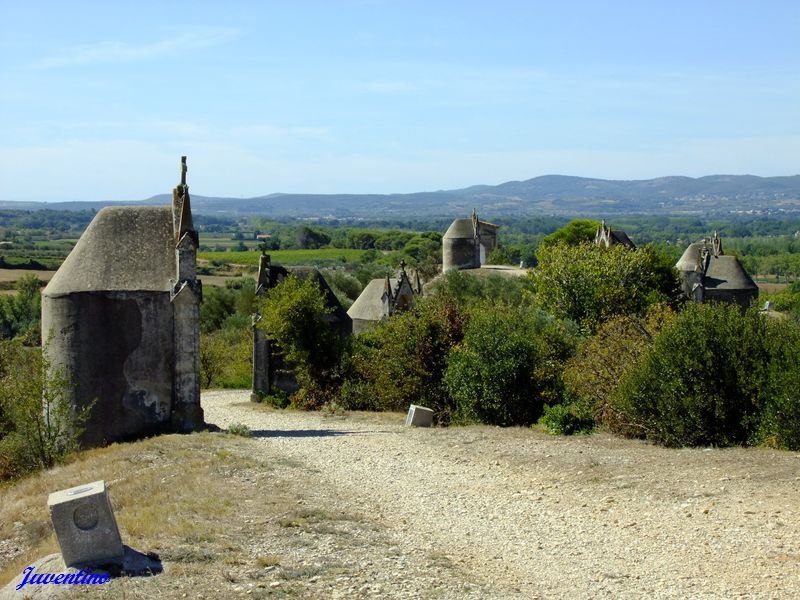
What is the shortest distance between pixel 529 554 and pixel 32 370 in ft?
44.5

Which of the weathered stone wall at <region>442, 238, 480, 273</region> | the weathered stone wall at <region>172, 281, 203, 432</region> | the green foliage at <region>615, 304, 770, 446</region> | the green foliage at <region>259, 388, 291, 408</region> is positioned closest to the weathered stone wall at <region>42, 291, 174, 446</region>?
the weathered stone wall at <region>172, 281, 203, 432</region>

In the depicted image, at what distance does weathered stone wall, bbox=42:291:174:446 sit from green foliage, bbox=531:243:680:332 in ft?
58.7

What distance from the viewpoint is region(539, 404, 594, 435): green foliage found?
74.5 ft

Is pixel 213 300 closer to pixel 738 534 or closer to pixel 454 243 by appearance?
pixel 454 243

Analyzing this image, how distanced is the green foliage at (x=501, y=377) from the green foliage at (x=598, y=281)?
9.83 m

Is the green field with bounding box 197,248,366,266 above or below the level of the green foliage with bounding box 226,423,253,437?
below

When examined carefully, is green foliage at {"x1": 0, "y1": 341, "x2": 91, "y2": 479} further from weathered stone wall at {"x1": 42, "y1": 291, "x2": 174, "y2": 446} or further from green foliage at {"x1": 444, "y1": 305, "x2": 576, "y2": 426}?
green foliage at {"x1": 444, "y1": 305, "x2": 576, "y2": 426}

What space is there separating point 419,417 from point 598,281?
15.4 m

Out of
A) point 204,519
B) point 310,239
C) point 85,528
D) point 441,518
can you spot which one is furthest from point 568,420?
point 310,239

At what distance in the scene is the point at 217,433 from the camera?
22.6 meters

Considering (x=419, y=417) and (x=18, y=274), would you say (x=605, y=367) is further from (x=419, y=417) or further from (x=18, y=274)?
(x=18, y=274)

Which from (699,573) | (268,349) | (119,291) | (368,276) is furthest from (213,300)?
(699,573)

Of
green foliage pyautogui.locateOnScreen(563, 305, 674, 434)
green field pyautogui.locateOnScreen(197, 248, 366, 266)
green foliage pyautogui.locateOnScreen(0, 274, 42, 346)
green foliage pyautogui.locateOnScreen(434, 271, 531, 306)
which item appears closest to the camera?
green foliage pyautogui.locateOnScreen(563, 305, 674, 434)

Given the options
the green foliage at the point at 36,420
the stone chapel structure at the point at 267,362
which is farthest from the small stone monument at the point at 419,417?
the green foliage at the point at 36,420
